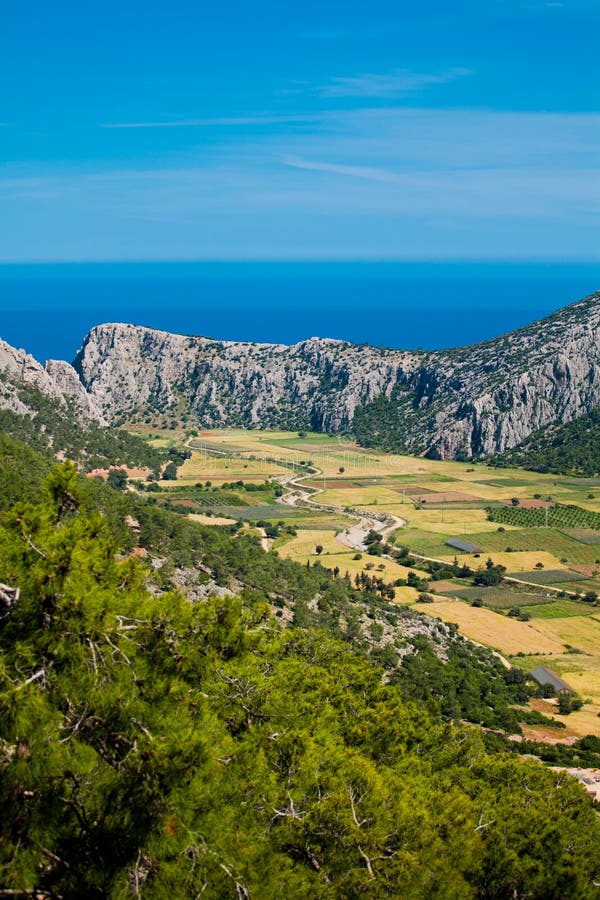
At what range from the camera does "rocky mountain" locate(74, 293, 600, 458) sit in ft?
493

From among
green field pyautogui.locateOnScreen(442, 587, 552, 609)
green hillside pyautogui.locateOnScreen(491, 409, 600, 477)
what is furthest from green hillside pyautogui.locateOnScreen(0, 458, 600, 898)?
green hillside pyautogui.locateOnScreen(491, 409, 600, 477)

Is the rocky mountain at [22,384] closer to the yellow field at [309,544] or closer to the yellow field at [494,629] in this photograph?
the yellow field at [309,544]

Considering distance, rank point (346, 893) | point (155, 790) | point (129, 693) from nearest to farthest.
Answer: point (155, 790) → point (129, 693) → point (346, 893)

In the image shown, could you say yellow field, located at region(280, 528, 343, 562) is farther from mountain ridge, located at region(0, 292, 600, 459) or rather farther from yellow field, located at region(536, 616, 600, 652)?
mountain ridge, located at region(0, 292, 600, 459)

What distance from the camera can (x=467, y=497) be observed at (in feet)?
391

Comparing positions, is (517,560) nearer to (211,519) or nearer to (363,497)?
(363,497)

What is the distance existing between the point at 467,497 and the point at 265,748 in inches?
4276

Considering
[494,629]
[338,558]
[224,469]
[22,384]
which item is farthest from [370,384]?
[494,629]

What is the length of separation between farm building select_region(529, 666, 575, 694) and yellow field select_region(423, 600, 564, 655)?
154 inches

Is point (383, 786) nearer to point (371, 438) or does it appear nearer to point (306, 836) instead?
point (306, 836)

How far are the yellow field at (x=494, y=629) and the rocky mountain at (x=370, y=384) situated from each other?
8338cm

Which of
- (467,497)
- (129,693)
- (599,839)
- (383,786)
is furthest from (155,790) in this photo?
(467,497)

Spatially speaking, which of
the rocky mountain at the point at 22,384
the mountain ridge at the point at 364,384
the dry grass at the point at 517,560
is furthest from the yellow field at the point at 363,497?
the rocky mountain at the point at 22,384

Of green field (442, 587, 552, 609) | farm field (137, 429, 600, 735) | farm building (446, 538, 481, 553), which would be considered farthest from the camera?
farm building (446, 538, 481, 553)
